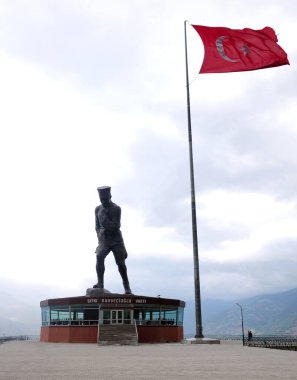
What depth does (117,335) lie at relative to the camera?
3441 centimetres

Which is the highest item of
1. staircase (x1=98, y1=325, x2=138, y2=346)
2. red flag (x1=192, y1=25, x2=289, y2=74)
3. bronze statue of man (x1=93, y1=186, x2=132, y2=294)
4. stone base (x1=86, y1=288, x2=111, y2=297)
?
red flag (x1=192, y1=25, x2=289, y2=74)

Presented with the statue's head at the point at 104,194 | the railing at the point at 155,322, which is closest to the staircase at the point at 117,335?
the railing at the point at 155,322

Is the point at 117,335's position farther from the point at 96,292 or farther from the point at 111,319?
the point at 96,292

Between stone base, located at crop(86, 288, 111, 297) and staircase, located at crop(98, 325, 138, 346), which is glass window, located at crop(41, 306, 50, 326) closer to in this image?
stone base, located at crop(86, 288, 111, 297)

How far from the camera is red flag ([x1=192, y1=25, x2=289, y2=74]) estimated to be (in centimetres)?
3056

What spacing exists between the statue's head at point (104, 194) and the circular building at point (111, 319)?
8.45 m

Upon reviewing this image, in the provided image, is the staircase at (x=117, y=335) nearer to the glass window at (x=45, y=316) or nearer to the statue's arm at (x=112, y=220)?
the glass window at (x=45, y=316)

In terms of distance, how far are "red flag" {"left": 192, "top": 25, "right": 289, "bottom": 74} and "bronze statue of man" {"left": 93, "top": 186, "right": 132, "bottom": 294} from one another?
16.8m

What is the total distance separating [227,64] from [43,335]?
3089cm

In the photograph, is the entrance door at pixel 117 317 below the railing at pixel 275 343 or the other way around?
the other way around

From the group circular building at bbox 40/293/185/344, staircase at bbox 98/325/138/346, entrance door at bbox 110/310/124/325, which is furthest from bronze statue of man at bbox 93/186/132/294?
staircase at bbox 98/325/138/346

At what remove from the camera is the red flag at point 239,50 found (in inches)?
1203

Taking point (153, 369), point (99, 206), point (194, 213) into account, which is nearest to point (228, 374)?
point (153, 369)

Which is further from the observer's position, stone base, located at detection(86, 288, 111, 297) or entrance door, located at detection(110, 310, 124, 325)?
stone base, located at detection(86, 288, 111, 297)
